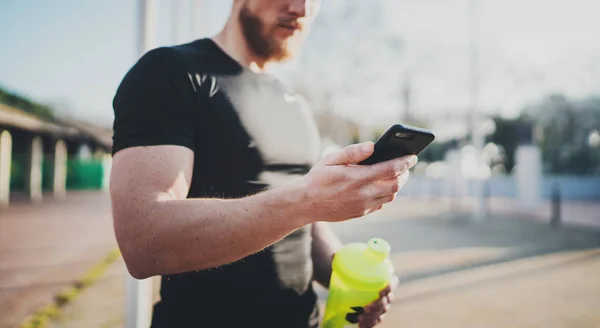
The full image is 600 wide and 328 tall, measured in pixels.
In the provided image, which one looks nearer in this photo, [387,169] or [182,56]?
[387,169]

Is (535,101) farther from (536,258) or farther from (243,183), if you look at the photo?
(243,183)

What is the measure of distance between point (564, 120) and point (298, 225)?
36357mm

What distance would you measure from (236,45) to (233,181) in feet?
2.00

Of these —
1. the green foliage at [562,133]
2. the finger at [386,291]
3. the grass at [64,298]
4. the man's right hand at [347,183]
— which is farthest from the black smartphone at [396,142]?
the green foliage at [562,133]

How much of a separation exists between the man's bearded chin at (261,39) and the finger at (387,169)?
2.73ft

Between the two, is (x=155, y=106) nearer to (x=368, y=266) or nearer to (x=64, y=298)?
(x=368, y=266)

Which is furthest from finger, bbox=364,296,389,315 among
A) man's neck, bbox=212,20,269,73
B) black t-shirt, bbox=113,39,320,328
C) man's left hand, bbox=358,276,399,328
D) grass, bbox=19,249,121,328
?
grass, bbox=19,249,121,328

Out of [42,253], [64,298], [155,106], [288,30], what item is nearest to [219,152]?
[155,106]

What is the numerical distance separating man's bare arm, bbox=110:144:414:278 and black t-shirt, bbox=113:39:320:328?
0.63 feet

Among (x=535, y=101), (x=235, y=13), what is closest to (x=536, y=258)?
(x=235, y=13)

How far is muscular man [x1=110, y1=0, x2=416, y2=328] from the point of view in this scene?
0.91m

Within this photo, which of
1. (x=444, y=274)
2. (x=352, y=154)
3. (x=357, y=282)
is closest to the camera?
(x=352, y=154)

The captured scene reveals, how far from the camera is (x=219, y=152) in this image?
3.88 ft

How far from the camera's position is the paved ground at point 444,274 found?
384 centimetres
